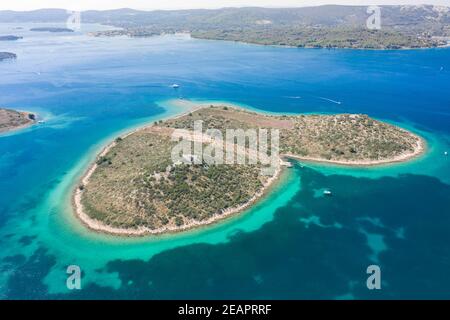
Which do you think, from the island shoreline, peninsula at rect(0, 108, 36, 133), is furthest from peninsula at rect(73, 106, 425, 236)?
peninsula at rect(0, 108, 36, 133)

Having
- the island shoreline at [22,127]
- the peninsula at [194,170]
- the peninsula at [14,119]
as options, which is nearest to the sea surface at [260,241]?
the peninsula at [194,170]

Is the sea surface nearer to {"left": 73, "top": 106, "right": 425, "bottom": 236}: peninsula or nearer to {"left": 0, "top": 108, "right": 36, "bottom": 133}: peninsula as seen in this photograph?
{"left": 73, "top": 106, "right": 425, "bottom": 236}: peninsula

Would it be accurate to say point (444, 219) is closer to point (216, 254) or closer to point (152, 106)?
point (216, 254)

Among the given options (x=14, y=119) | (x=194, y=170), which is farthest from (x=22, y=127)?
(x=194, y=170)

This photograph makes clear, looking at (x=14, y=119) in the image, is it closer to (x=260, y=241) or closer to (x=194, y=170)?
(x=194, y=170)

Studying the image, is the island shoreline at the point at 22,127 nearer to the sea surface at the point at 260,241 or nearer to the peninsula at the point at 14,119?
the peninsula at the point at 14,119
